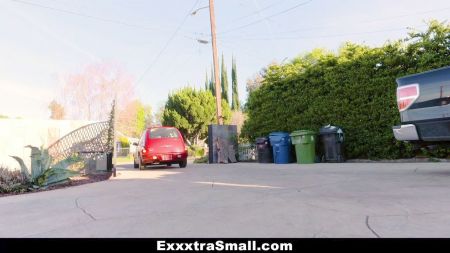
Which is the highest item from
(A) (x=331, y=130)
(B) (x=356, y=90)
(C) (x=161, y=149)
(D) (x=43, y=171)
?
(B) (x=356, y=90)

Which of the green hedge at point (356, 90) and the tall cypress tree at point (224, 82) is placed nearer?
the green hedge at point (356, 90)

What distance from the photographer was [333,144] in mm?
10773

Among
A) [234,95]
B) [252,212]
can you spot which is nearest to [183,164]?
[252,212]

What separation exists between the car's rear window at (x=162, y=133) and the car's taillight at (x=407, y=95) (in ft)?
27.2

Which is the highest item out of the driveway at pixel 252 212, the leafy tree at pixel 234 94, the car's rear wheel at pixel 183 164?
the leafy tree at pixel 234 94

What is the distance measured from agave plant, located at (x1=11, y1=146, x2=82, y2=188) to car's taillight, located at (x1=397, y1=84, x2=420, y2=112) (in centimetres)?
639

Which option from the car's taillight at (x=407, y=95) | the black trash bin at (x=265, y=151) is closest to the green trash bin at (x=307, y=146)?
the black trash bin at (x=265, y=151)

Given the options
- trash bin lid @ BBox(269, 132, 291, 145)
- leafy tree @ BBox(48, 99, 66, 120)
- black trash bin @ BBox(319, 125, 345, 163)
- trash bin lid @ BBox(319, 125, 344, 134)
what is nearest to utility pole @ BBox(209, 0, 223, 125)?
trash bin lid @ BBox(269, 132, 291, 145)

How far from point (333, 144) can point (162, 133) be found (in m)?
5.62

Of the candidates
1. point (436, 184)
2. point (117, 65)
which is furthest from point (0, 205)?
point (117, 65)

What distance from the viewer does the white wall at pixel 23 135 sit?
34.0ft

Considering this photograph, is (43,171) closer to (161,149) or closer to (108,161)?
(108,161)

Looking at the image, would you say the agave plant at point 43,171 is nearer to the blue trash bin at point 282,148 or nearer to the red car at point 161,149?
the red car at point 161,149

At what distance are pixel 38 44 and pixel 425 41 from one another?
23793 millimetres
